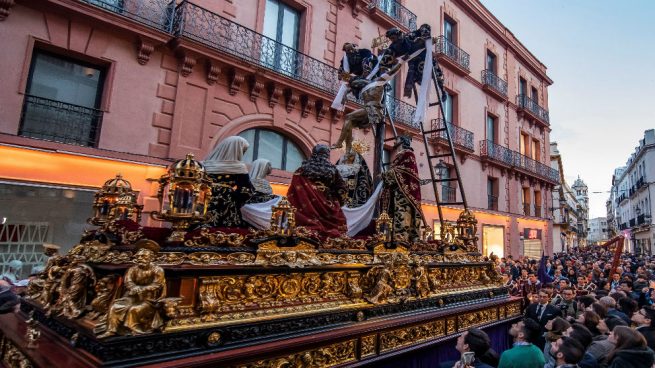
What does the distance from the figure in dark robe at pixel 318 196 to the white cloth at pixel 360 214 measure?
55 centimetres

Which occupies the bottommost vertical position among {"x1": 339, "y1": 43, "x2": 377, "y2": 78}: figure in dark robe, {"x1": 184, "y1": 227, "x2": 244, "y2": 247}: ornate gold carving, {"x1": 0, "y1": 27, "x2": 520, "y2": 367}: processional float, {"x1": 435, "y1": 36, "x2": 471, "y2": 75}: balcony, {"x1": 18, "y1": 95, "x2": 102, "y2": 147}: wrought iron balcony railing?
{"x1": 0, "y1": 27, "x2": 520, "y2": 367}: processional float

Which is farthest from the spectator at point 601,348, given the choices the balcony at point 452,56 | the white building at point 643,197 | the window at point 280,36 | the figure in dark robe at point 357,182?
the white building at point 643,197

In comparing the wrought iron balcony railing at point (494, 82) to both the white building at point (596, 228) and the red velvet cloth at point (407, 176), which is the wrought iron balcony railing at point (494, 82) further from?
the white building at point (596, 228)

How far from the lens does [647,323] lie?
4.57 m

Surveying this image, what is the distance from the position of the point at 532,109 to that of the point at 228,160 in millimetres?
25565

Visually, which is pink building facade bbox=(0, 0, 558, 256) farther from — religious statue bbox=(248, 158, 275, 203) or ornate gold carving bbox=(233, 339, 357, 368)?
ornate gold carving bbox=(233, 339, 357, 368)

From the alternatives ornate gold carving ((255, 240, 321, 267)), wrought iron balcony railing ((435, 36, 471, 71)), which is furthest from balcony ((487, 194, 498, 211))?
ornate gold carving ((255, 240, 321, 267))

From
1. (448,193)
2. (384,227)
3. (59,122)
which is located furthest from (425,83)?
(448,193)

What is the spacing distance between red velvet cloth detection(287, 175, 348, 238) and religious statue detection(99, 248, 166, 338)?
199 centimetres

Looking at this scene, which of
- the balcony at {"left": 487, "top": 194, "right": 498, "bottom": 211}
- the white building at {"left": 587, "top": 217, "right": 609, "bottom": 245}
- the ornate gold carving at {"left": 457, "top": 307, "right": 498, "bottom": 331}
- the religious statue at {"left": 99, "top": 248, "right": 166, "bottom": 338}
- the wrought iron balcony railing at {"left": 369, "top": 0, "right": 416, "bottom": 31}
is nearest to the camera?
the religious statue at {"left": 99, "top": 248, "right": 166, "bottom": 338}

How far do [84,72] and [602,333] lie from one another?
401 inches

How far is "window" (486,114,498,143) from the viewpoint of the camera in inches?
829

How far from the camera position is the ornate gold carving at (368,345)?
3.41 meters

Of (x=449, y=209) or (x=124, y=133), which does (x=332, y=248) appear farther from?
(x=449, y=209)
